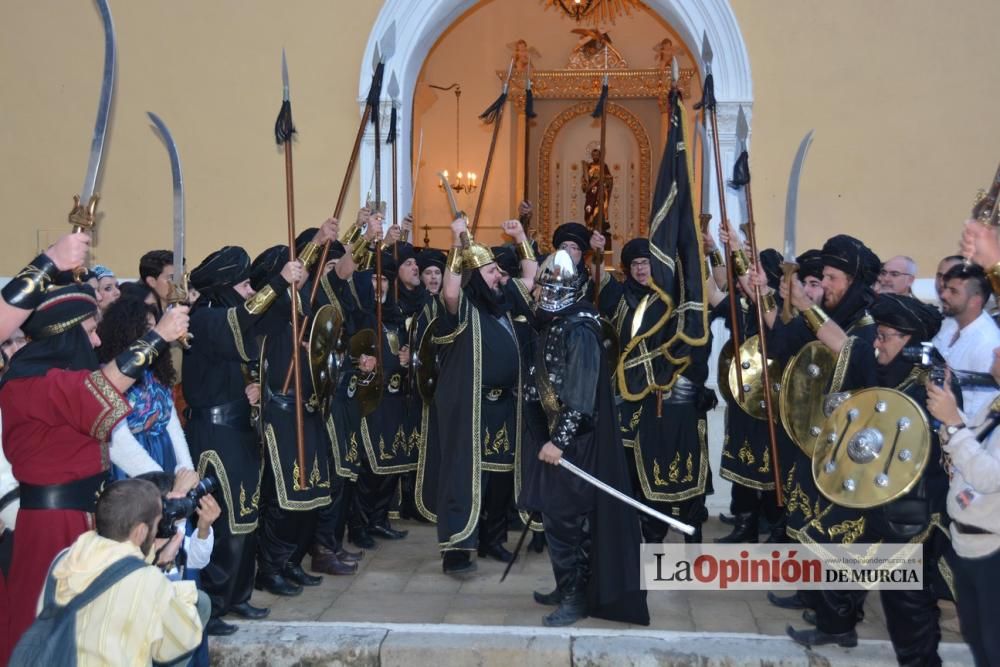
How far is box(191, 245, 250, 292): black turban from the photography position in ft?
15.5

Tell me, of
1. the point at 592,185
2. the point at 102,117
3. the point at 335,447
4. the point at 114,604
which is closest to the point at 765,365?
the point at 335,447

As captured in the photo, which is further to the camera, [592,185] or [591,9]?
[592,185]

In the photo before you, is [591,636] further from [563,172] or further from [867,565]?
[563,172]

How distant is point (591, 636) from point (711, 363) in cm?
356

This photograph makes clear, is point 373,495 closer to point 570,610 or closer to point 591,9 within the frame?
point 570,610

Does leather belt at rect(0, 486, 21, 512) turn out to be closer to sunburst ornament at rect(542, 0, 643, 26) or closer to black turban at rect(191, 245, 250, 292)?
black turban at rect(191, 245, 250, 292)

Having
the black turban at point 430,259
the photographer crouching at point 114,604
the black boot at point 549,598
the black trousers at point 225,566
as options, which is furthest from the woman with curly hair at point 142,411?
the black turban at point 430,259

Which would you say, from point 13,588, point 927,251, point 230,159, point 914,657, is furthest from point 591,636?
point 230,159

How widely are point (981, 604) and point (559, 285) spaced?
225cm

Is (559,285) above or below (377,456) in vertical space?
above

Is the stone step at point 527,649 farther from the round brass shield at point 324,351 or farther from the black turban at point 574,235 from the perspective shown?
the black turban at point 574,235

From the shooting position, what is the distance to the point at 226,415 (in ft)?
15.5

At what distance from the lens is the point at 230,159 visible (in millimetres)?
8406

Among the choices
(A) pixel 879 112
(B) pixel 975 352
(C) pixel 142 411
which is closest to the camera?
(C) pixel 142 411
